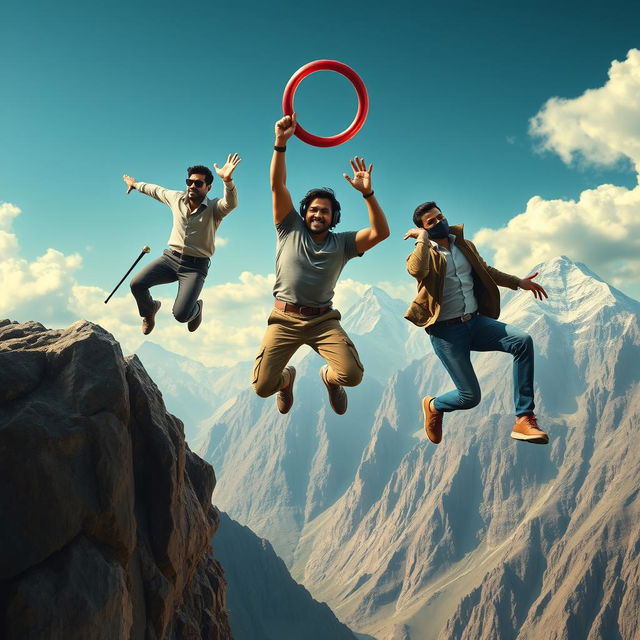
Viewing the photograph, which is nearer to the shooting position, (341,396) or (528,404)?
(528,404)

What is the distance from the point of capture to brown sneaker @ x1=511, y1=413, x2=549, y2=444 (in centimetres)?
741

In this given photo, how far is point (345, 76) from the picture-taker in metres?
8.78

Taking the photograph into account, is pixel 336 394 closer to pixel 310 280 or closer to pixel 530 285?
pixel 310 280

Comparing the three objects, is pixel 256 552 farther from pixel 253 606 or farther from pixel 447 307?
pixel 447 307

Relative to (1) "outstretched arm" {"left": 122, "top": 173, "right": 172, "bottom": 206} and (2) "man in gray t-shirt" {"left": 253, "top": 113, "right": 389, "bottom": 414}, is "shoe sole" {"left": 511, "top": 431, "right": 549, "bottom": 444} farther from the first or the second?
(1) "outstretched arm" {"left": 122, "top": 173, "right": 172, "bottom": 206}

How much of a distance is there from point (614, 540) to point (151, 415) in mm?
217165

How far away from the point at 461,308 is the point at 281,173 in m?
3.51

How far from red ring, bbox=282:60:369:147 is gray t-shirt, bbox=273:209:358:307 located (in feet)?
4.39

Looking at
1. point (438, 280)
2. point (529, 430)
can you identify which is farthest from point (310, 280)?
point (529, 430)

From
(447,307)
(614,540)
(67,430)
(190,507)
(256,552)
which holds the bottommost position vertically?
(256,552)

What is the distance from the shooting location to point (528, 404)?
795cm

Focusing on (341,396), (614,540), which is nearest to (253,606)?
(614,540)

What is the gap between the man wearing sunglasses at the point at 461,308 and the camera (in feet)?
26.1

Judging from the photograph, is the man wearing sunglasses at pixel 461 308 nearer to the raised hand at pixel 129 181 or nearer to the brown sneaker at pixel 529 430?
the brown sneaker at pixel 529 430
